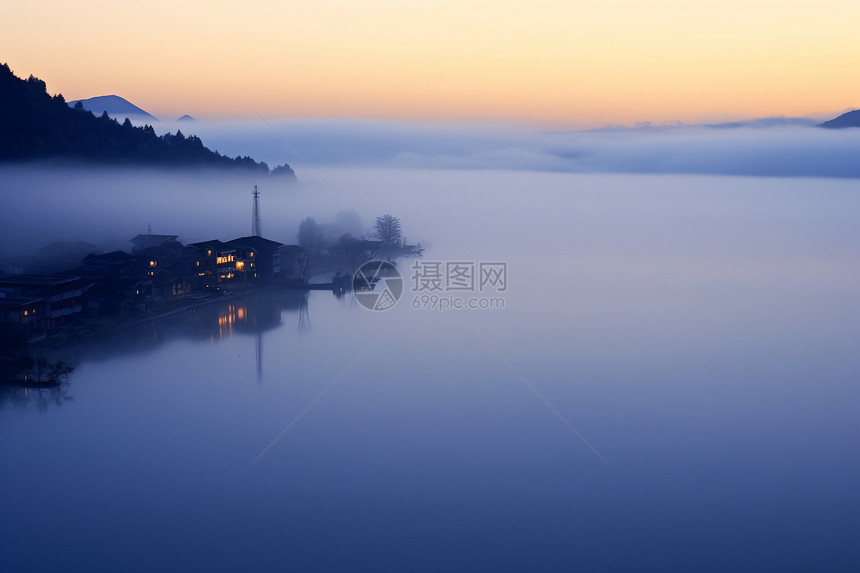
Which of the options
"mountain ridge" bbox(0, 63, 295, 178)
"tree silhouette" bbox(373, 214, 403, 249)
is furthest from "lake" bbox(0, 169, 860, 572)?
"mountain ridge" bbox(0, 63, 295, 178)

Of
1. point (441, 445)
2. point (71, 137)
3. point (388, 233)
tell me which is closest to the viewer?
point (441, 445)

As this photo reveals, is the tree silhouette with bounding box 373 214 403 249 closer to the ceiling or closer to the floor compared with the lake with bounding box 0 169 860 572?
closer to the ceiling

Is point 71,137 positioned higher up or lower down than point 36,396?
higher up

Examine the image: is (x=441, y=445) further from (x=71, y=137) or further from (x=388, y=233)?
(x=71, y=137)

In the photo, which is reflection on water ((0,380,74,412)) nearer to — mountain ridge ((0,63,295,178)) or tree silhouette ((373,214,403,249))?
tree silhouette ((373,214,403,249))

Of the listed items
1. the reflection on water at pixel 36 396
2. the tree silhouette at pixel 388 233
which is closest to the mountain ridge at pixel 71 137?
the tree silhouette at pixel 388 233

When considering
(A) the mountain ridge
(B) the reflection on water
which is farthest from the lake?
(A) the mountain ridge

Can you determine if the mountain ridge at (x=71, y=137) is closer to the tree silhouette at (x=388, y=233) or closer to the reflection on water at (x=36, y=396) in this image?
the tree silhouette at (x=388, y=233)

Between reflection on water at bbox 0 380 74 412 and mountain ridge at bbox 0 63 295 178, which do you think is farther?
mountain ridge at bbox 0 63 295 178

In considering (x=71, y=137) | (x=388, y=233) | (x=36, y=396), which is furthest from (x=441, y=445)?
(x=71, y=137)

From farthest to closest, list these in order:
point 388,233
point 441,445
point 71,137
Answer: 1. point 71,137
2. point 388,233
3. point 441,445

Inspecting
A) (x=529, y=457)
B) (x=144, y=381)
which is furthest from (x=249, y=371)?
(x=529, y=457)

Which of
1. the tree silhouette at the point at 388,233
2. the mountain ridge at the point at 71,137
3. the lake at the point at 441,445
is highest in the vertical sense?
the mountain ridge at the point at 71,137

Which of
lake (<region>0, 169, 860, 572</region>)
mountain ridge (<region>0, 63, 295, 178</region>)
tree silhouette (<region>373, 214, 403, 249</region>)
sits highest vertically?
mountain ridge (<region>0, 63, 295, 178</region>)
